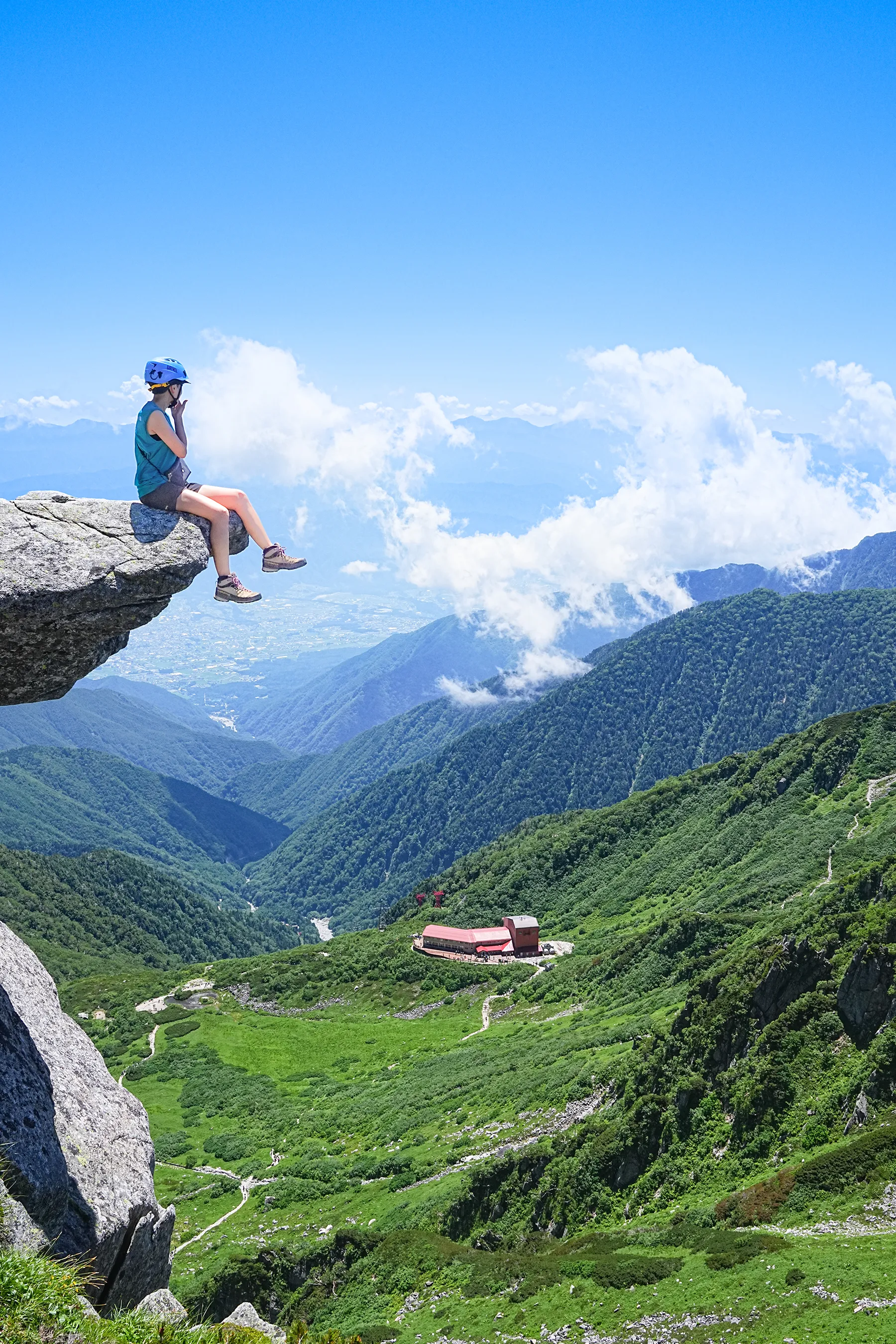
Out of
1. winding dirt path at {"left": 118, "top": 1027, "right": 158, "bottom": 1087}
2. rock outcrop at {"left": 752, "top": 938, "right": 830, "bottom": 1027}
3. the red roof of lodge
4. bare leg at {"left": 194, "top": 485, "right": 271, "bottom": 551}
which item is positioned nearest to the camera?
bare leg at {"left": 194, "top": 485, "right": 271, "bottom": 551}

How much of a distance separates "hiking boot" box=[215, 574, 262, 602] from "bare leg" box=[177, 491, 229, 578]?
0.66 m

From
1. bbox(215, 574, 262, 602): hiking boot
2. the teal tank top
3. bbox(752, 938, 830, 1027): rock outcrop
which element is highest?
the teal tank top

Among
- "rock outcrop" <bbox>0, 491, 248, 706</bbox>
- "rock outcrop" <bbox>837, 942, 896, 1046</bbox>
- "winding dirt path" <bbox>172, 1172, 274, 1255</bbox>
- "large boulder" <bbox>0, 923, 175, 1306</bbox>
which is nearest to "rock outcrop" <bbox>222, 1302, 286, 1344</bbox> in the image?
"large boulder" <bbox>0, 923, 175, 1306</bbox>

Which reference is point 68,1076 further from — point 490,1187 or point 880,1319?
point 490,1187

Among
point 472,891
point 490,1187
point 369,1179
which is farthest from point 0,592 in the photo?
point 472,891

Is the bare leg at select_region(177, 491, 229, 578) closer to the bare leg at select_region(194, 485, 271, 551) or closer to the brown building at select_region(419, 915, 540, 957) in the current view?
the bare leg at select_region(194, 485, 271, 551)

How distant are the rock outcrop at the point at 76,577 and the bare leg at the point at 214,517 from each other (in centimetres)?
28

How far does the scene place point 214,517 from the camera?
19938mm

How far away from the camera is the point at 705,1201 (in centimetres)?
2891

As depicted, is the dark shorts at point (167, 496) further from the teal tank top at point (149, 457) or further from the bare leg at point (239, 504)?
the bare leg at point (239, 504)

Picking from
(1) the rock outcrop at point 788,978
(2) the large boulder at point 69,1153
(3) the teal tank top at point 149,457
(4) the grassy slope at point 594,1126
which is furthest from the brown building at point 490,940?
(3) the teal tank top at point 149,457

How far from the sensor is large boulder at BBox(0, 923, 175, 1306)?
15070mm

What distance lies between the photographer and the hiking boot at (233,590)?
2078 cm

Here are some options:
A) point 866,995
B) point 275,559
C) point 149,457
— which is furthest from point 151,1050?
point 149,457
